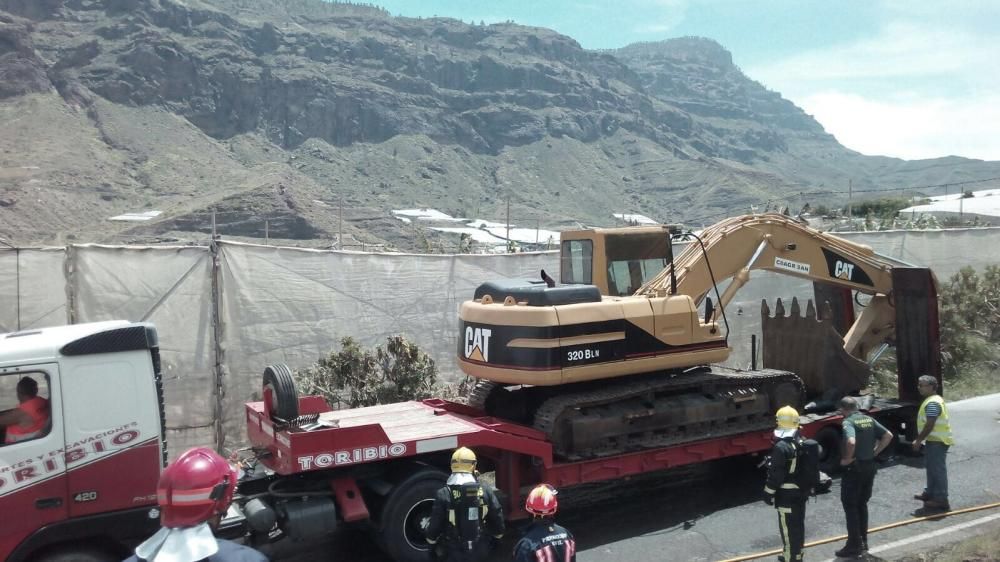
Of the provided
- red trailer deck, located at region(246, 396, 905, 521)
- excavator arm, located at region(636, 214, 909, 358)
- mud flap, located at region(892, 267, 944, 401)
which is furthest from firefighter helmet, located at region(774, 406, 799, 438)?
mud flap, located at region(892, 267, 944, 401)

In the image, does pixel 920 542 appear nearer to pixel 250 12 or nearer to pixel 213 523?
pixel 213 523

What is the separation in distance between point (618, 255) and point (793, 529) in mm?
3638

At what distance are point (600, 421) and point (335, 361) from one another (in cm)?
408

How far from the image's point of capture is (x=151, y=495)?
6.05 metres

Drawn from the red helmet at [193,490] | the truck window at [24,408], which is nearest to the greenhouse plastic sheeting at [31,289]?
the truck window at [24,408]

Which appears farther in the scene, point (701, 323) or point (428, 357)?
point (428, 357)

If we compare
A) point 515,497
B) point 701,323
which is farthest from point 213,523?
point 701,323

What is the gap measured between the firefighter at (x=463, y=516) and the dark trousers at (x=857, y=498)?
11.4 ft

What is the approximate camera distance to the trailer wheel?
9455 mm

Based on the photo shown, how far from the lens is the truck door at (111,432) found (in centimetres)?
580

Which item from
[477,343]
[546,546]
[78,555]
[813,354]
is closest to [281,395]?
[78,555]

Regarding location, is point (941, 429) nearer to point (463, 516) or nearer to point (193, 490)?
point (463, 516)

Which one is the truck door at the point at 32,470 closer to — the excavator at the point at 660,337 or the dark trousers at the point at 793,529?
the excavator at the point at 660,337

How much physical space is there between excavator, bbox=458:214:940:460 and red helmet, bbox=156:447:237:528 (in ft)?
16.5
